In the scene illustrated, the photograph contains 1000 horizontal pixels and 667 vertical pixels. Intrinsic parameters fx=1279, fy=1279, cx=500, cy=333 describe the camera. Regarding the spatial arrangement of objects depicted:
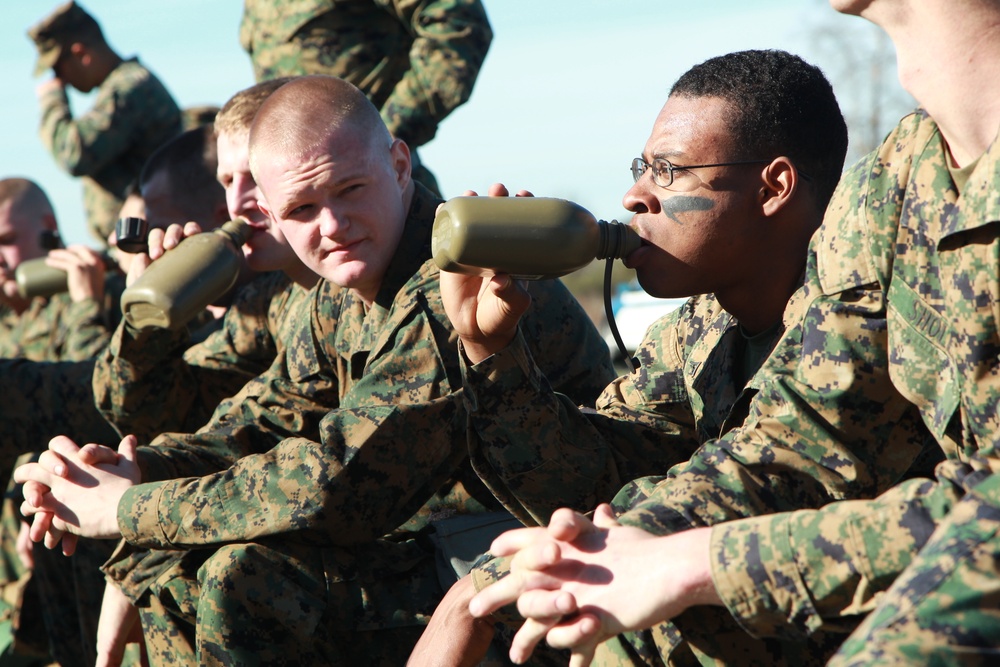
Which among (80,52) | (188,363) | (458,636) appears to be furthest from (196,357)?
(80,52)

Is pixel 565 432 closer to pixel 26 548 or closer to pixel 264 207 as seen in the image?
pixel 264 207

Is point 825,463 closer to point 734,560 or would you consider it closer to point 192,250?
point 734,560

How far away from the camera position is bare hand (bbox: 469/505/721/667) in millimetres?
1989

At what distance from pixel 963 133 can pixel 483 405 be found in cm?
114

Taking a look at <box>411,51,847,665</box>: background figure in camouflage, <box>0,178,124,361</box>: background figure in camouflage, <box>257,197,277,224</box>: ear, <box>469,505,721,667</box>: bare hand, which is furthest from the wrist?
<box>0,178,124,361</box>: background figure in camouflage

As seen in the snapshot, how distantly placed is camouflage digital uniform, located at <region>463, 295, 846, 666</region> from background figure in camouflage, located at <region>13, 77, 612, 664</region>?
0.26 metres

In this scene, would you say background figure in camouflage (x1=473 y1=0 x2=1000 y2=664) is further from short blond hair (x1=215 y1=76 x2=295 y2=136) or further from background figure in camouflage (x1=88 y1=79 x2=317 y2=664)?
short blond hair (x1=215 y1=76 x2=295 y2=136)

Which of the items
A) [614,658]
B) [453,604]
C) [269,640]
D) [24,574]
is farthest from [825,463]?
[24,574]

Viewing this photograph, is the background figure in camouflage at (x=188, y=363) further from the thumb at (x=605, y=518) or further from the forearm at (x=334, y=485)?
the thumb at (x=605, y=518)

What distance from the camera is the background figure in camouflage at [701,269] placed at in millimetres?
2797

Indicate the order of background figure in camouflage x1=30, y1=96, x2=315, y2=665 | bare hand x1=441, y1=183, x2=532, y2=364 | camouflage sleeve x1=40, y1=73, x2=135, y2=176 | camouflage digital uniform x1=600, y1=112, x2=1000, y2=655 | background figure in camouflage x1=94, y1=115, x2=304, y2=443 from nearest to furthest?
camouflage digital uniform x1=600, y1=112, x2=1000, y2=655 < bare hand x1=441, y1=183, x2=532, y2=364 < background figure in camouflage x1=30, y1=96, x2=315, y2=665 < background figure in camouflage x1=94, y1=115, x2=304, y2=443 < camouflage sleeve x1=40, y1=73, x2=135, y2=176

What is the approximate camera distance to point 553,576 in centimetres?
207

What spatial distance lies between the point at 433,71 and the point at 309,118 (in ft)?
5.31

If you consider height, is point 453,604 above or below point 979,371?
below
